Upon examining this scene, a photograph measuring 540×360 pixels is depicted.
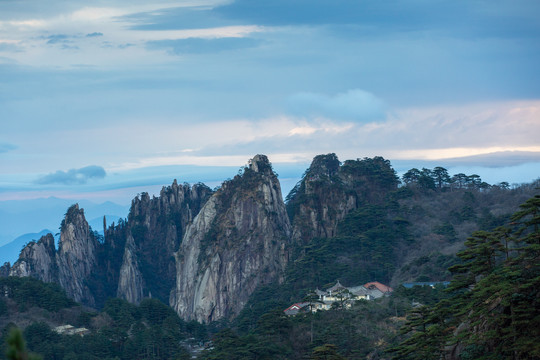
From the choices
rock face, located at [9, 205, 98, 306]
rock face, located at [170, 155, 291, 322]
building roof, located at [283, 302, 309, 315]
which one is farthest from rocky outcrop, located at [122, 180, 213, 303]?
building roof, located at [283, 302, 309, 315]

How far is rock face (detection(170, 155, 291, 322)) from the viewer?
122625 mm

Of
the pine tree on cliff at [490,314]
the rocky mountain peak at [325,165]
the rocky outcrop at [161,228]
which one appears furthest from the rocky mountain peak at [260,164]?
the pine tree on cliff at [490,314]

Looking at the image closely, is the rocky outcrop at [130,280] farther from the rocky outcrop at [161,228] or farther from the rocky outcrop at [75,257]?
the rocky outcrop at [75,257]

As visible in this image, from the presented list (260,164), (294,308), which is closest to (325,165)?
(260,164)

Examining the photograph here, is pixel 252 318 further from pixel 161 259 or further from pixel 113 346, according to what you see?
pixel 161 259

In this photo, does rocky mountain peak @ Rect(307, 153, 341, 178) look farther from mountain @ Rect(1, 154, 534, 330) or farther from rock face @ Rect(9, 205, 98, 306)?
rock face @ Rect(9, 205, 98, 306)

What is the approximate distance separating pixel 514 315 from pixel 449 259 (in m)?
50.3

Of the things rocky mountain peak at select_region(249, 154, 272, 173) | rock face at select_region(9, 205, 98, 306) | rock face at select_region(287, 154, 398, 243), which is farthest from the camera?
rock face at select_region(9, 205, 98, 306)

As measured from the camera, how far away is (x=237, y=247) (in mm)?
125625

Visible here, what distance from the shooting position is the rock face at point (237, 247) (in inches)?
4828

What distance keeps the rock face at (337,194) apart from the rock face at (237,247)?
5.41 meters

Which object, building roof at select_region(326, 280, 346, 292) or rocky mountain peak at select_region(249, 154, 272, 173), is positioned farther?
rocky mountain peak at select_region(249, 154, 272, 173)

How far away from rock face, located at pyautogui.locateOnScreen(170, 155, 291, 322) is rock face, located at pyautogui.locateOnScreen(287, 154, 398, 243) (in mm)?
5411

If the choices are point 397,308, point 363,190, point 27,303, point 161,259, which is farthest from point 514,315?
point 161,259
